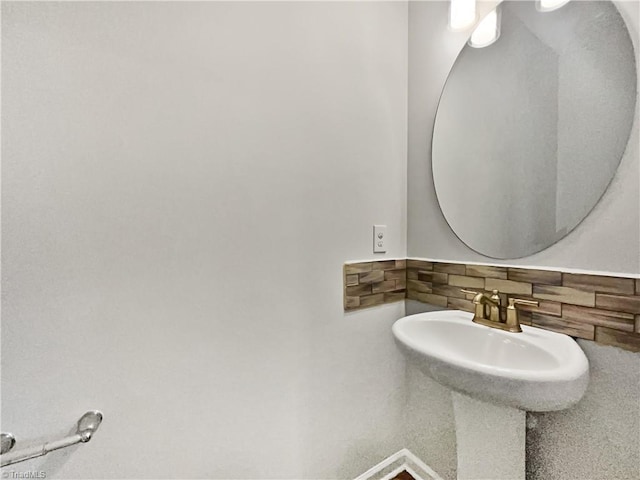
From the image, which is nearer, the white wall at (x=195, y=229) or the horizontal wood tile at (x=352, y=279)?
the white wall at (x=195, y=229)

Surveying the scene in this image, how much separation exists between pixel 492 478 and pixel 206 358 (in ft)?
3.18

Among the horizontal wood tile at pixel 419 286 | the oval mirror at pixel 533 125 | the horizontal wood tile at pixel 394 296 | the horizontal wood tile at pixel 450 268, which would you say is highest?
the oval mirror at pixel 533 125

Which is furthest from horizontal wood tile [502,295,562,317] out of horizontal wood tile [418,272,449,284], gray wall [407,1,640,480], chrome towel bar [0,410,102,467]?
chrome towel bar [0,410,102,467]

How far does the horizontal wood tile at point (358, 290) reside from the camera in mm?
1119

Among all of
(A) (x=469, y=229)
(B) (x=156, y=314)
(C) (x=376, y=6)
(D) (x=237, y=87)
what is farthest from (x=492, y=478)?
(C) (x=376, y=6)

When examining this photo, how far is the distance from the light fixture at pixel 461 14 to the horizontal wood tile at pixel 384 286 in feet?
3.47

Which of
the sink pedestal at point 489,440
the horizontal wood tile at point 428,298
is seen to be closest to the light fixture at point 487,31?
the horizontal wood tile at point 428,298

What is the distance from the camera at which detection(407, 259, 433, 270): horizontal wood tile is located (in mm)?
1203

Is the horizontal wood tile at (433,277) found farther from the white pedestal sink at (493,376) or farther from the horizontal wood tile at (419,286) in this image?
the white pedestal sink at (493,376)

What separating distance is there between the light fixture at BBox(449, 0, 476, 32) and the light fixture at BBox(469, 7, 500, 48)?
0.17ft

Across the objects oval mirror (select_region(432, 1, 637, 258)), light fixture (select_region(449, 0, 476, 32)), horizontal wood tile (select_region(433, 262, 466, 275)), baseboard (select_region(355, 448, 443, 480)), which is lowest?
baseboard (select_region(355, 448, 443, 480))

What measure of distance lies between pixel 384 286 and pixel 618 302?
705 millimetres

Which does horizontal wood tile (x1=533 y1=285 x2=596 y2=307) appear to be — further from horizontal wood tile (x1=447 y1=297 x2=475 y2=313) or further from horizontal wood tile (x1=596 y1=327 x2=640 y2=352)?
horizontal wood tile (x1=447 y1=297 x2=475 y2=313)

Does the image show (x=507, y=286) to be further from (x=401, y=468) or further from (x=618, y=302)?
(x=401, y=468)
